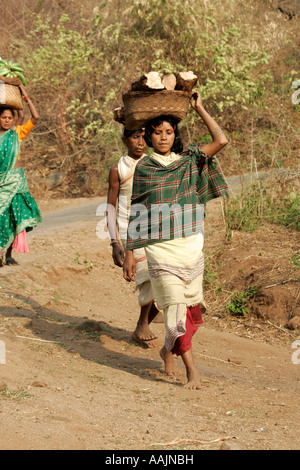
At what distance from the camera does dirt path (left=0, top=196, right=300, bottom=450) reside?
2941 mm

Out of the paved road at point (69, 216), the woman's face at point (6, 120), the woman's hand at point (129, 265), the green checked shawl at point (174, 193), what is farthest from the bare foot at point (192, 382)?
the paved road at point (69, 216)

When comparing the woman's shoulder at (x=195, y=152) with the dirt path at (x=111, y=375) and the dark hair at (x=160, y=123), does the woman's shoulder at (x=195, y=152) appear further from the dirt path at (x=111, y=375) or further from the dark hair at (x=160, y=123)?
the dirt path at (x=111, y=375)

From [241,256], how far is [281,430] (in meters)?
4.12

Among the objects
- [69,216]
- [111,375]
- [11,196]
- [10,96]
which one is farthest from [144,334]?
[69,216]

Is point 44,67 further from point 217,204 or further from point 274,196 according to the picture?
point 274,196

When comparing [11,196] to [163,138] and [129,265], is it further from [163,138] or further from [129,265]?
[163,138]

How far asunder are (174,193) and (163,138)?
359 millimetres

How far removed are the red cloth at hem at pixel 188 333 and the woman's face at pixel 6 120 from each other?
11.0 ft

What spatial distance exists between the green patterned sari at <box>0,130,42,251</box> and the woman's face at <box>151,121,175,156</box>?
115 inches

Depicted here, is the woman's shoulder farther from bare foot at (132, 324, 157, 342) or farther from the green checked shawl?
bare foot at (132, 324, 157, 342)

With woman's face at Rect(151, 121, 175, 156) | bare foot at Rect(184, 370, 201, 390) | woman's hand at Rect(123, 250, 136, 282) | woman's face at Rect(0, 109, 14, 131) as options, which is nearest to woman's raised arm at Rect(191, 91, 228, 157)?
woman's face at Rect(151, 121, 175, 156)

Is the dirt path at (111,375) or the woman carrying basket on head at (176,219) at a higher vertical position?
the woman carrying basket on head at (176,219)

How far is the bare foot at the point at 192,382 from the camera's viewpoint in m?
3.90

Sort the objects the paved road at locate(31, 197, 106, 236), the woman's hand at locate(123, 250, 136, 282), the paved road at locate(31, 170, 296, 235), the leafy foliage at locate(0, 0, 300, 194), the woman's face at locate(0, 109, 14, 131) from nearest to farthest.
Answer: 1. the woman's hand at locate(123, 250, 136, 282)
2. the woman's face at locate(0, 109, 14, 131)
3. the paved road at locate(31, 170, 296, 235)
4. the paved road at locate(31, 197, 106, 236)
5. the leafy foliage at locate(0, 0, 300, 194)
